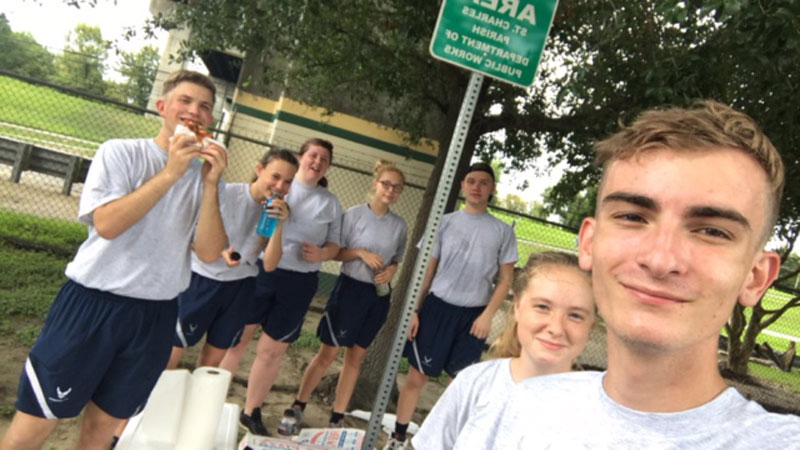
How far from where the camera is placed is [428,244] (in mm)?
2625

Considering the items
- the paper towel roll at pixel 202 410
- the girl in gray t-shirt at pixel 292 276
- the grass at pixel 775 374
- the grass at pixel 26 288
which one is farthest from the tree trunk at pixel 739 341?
the grass at pixel 26 288

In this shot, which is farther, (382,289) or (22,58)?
(22,58)

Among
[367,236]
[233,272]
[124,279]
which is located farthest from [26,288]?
[124,279]

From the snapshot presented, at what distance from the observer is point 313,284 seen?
14.0ft

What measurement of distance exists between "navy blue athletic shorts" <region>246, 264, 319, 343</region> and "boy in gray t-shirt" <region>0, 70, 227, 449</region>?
1388 mm

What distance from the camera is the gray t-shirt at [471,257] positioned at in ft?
13.8

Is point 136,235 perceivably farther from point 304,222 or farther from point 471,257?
point 471,257

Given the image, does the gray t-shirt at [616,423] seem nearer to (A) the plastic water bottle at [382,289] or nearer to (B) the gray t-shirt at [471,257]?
(B) the gray t-shirt at [471,257]

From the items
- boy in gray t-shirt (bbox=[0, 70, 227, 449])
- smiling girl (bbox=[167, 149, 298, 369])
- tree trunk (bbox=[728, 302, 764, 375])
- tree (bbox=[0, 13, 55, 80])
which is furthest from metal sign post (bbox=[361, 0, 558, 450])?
tree (bbox=[0, 13, 55, 80])

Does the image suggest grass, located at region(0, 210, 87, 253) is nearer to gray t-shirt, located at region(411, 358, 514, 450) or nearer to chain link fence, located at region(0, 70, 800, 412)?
chain link fence, located at region(0, 70, 800, 412)

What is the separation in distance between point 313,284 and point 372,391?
169cm

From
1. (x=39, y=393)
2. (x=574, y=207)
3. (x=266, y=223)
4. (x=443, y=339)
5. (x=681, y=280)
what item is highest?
(x=574, y=207)

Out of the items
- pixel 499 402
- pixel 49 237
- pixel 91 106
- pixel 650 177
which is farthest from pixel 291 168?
pixel 91 106

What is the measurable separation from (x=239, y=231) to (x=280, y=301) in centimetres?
73
